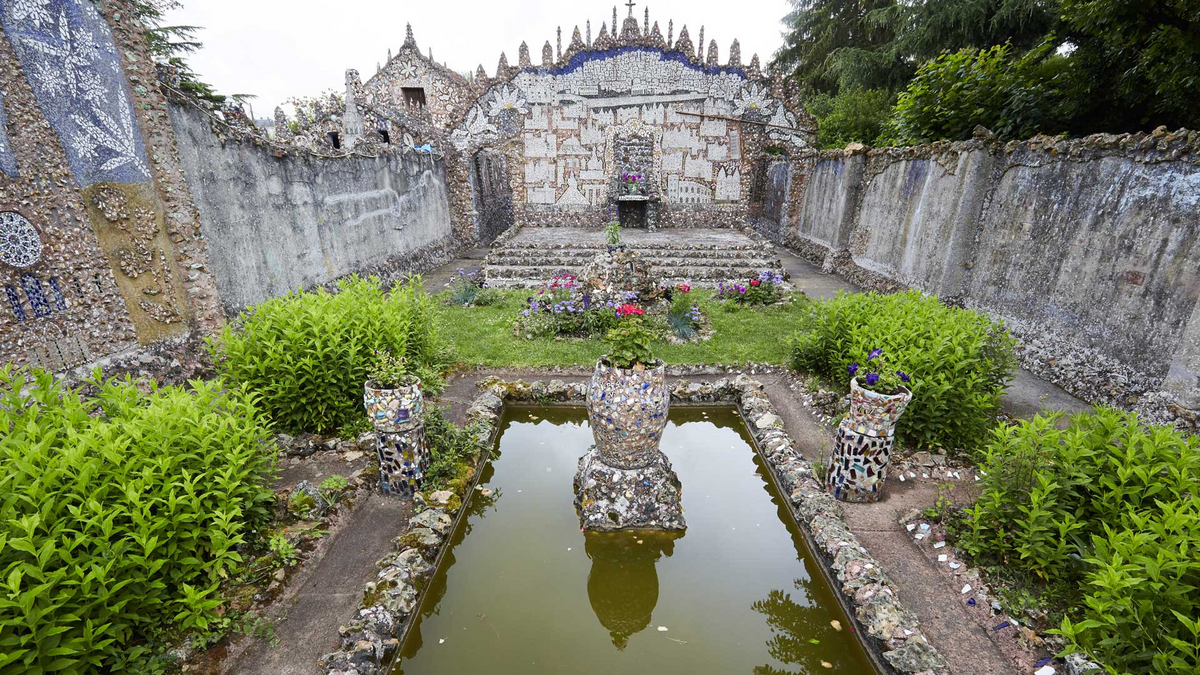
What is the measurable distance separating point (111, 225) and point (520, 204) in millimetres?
13319

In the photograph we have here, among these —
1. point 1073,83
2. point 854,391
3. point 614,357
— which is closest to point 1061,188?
point 1073,83

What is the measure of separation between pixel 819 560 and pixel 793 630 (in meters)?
0.69

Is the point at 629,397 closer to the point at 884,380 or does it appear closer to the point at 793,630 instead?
the point at 793,630

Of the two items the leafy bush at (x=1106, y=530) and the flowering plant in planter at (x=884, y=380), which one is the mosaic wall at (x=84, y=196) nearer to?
the flowering plant in planter at (x=884, y=380)

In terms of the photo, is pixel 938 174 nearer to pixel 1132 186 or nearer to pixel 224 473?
pixel 1132 186

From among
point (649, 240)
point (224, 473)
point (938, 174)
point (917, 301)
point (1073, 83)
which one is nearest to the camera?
point (224, 473)

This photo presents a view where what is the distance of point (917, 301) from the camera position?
612cm

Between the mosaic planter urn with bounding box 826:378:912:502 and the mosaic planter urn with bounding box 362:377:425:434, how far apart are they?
3.58 meters

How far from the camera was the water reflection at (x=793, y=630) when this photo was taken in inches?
121

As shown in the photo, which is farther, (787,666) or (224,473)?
(224,473)

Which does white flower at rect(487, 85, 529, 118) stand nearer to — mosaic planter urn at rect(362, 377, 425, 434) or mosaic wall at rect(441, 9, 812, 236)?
mosaic wall at rect(441, 9, 812, 236)

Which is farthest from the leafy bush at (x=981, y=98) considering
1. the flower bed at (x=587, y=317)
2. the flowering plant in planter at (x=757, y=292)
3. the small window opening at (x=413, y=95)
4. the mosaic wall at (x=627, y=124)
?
the small window opening at (x=413, y=95)

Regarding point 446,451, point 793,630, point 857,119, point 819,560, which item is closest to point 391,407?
point 446,451

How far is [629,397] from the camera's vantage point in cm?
398
